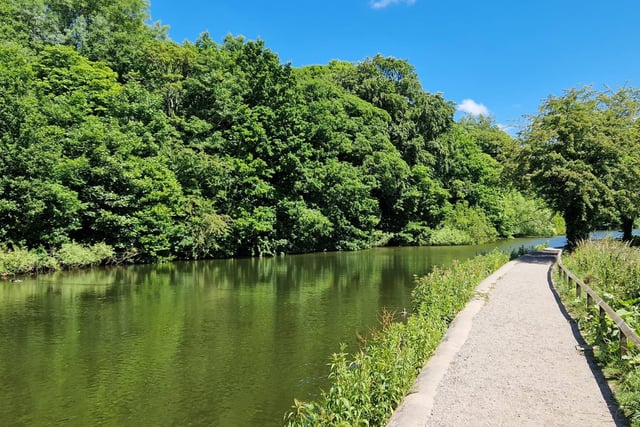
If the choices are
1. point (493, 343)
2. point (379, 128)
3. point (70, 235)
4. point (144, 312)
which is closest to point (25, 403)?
point (144, 312)

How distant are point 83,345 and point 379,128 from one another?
41935 millimetres

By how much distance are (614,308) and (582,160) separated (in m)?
20.2

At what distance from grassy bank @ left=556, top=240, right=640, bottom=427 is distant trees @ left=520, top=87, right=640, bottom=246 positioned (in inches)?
392

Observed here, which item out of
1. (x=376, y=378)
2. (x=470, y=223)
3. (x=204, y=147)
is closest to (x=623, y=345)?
(x=376, y=378)

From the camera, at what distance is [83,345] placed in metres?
10.9

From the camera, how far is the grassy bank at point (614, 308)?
6.08 metres

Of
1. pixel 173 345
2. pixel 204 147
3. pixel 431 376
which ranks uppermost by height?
pixel 204 147

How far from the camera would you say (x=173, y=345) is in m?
10.9

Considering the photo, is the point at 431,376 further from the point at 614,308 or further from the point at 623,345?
the point at 614,308

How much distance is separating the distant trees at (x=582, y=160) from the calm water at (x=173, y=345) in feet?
40.4

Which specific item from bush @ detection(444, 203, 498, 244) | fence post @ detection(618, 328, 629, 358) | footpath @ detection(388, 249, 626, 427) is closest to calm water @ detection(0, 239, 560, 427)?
footpath @ detection(388, 249, 626, 427)

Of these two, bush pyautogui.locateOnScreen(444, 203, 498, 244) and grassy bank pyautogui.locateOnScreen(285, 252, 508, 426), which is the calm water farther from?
bush pyautogui.locateOnScreen(444, 203, 498, 244)

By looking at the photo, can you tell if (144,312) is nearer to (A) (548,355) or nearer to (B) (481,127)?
(A) (548,355)

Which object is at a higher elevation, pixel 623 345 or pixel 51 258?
pixel 51 258
